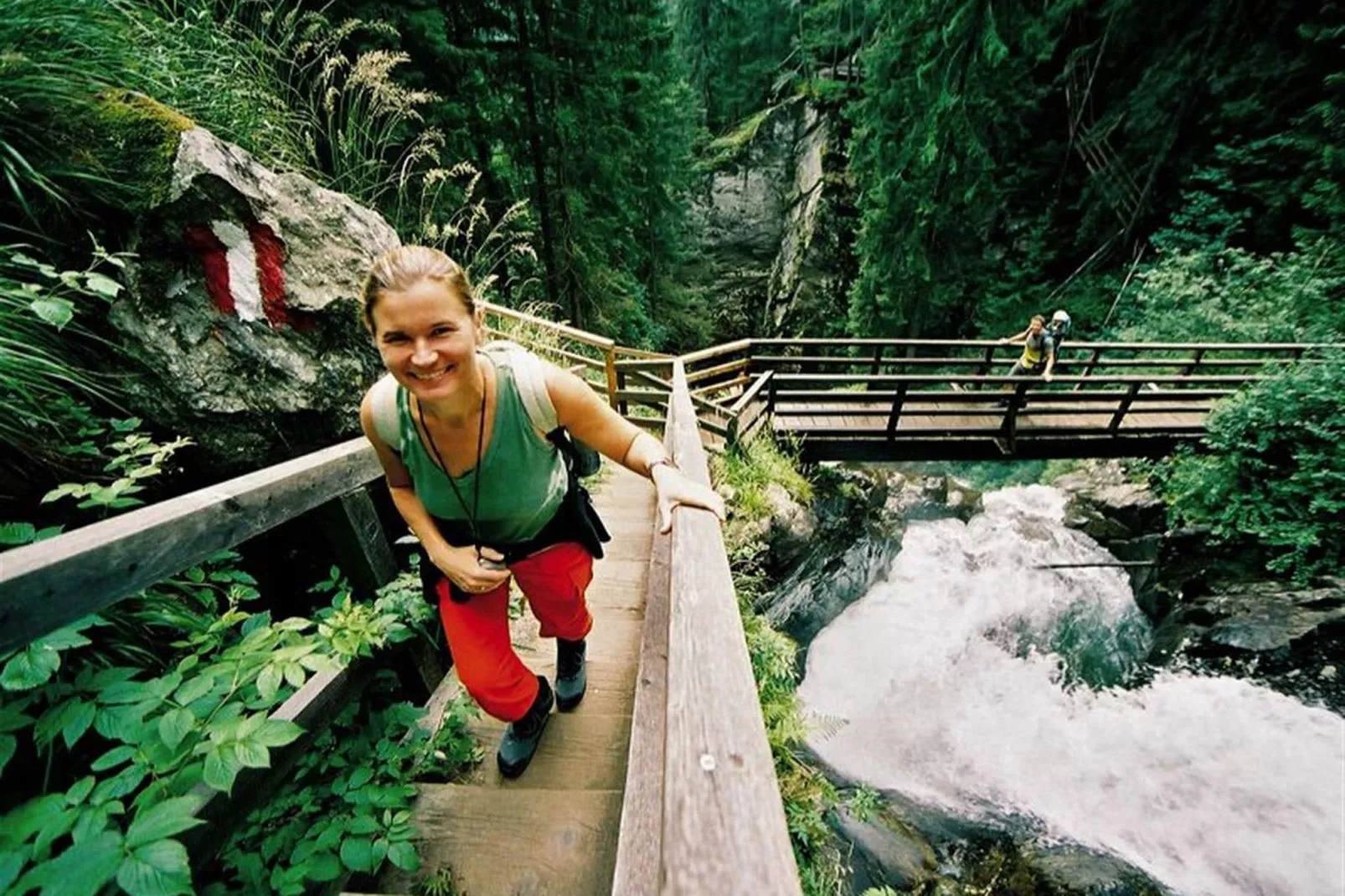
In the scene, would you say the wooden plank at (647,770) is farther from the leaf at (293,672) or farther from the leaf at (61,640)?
the leaf at (61,640)

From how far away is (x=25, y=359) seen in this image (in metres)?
1.55

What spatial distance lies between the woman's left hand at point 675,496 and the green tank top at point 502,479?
0.39 metres

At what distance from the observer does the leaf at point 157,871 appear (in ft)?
2.55

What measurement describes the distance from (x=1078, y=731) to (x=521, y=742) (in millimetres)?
6441

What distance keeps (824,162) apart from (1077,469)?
15.1 metres

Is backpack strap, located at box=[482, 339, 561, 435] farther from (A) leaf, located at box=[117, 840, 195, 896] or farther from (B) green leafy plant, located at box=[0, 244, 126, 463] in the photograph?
(B) green leafy plant, located at box=[0, 244, 126, 463]

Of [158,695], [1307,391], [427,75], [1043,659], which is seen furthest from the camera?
[427,75]

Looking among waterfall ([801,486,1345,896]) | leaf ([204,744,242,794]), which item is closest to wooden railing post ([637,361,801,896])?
leaf ([204,744,242,794])

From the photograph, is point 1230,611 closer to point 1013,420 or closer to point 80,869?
point 1013,420

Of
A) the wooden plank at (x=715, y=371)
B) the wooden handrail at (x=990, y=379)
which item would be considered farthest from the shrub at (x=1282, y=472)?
the wooden plank at (x=715, y=371)

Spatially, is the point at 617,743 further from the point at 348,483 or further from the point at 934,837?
the point at 934,837

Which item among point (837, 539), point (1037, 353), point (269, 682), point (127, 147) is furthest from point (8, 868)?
point (1037, 353)

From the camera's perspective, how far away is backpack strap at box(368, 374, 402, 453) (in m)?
1.45

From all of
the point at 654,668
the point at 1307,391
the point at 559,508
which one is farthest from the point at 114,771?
the point at 1307,391
